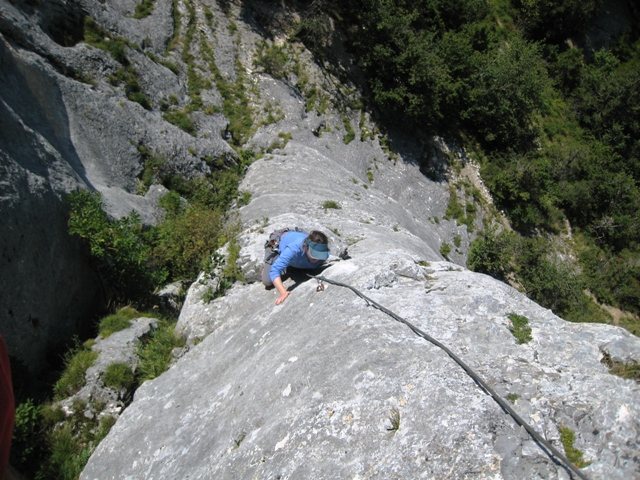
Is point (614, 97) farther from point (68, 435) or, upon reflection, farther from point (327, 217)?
point (68, 435)

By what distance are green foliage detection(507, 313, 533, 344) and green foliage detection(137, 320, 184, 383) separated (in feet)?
21.0

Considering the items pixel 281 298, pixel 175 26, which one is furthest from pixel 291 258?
pixel 175 26

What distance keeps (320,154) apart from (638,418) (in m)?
18.6

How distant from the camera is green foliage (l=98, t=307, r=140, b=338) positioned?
34.6 ft

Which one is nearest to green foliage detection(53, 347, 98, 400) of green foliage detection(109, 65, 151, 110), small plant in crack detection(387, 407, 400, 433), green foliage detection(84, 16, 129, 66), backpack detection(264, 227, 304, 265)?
backpack detection(264, 227, 304, 265)

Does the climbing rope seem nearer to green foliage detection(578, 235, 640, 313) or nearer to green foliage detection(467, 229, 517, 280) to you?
green foliage detection(467, 229, 517, 280)

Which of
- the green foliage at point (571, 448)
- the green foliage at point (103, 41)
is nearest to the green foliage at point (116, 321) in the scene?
the green foliage at point (571, 448)

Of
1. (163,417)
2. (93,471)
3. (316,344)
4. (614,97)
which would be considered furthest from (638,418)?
(614,97)

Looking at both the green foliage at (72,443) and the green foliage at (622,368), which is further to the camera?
the green foliage at (72,443)

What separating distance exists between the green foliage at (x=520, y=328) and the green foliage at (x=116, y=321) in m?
8.07

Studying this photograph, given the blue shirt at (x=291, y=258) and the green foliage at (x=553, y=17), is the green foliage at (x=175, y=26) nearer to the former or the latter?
the blue shirt at (x=291, y=258)

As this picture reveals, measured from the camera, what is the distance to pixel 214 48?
24.2m

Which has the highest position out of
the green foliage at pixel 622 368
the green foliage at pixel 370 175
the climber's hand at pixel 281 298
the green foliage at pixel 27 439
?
the green foliage at pixel 622 368

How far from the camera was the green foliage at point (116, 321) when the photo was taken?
415 inches
